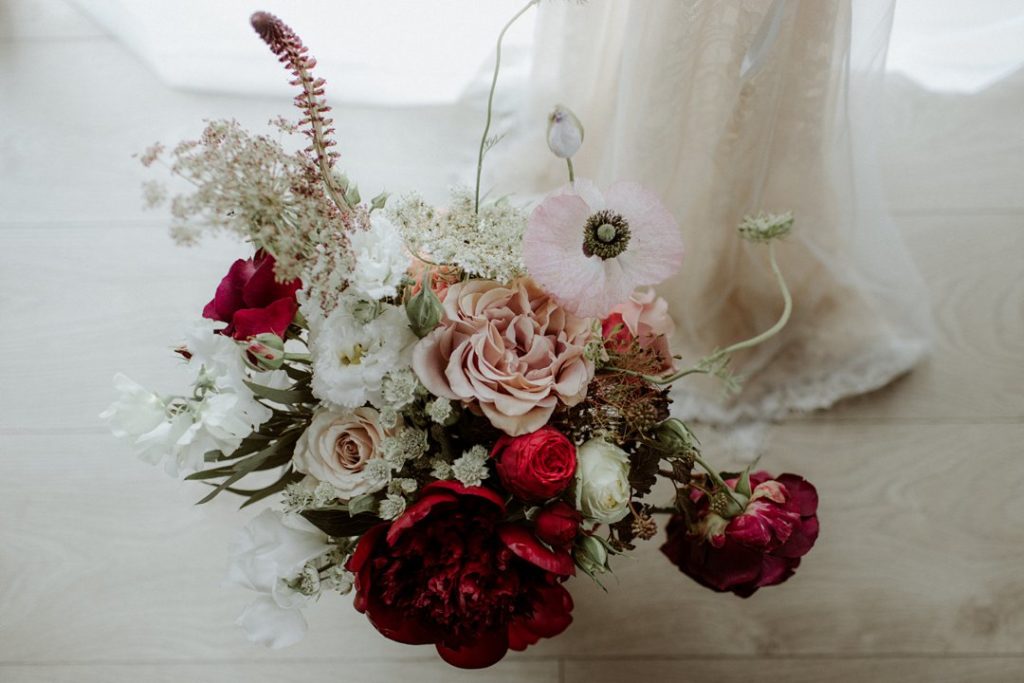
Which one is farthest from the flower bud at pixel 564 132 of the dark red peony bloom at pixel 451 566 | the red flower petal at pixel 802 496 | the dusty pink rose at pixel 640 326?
the red flower petal at pixel 802 496

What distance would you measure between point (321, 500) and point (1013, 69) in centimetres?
112

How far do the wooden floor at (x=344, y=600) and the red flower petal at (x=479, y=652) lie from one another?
33 cm

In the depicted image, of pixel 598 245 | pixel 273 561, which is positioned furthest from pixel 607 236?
pixel 273 561

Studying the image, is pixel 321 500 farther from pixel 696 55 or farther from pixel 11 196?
pixel 11 196

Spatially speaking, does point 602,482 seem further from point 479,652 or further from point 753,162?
point 753,162

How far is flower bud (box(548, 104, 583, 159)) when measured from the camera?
0.55 metres

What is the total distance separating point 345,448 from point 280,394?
0.06 metres

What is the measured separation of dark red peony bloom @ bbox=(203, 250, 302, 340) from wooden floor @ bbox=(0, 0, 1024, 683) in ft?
1.63

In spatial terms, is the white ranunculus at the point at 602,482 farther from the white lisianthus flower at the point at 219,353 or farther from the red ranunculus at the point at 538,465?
the white lisianthus flower at the point at 219,353

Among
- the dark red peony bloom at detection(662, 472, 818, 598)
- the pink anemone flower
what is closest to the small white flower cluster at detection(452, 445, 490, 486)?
the pink anemone flower

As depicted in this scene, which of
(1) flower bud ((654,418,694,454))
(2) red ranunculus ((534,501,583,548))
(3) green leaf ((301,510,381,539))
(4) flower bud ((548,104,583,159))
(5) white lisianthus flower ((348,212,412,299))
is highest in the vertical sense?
(4) flower bud ((548,104,583,159))

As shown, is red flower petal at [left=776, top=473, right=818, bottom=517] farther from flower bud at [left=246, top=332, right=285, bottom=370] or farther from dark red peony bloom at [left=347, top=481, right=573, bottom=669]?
flower bud at [left=246, top=332, right=285, bottom=370]

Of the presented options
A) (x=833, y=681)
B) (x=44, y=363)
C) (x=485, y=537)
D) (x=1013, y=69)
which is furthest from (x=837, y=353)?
(x=44, y=363)

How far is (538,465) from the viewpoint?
1.68 feet
